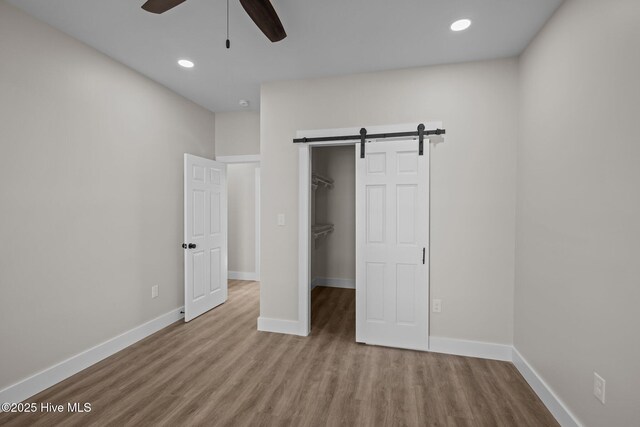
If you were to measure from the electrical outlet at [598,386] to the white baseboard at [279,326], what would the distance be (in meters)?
2.37

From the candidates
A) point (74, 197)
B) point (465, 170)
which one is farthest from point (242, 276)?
point (465, 170)

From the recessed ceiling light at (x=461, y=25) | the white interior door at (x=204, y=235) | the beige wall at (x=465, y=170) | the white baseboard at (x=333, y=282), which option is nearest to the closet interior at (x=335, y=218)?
the white baseboard at (x=333, y=282)

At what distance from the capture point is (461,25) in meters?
2.27

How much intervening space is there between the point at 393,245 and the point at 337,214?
249 centimetres

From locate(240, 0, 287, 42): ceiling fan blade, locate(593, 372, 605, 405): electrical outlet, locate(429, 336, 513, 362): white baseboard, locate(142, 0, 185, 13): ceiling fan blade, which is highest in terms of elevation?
locate(142, 0, 185, 13): ceiling fan blade

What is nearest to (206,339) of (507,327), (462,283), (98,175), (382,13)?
(98,175)

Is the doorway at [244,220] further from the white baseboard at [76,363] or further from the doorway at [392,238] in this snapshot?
the doorway at [392,238]

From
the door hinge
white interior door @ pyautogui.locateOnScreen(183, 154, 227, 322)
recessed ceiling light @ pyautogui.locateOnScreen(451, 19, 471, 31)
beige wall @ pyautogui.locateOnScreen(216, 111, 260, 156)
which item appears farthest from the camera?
beige wall @ pyautogui.locateOnScreen(216, 111, 260, 156)

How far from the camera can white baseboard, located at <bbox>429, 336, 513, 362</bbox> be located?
274 centimetres

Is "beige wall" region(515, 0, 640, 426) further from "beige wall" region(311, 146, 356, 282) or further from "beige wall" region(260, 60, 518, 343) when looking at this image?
"beige wall" region(311, 146, 356, 282)

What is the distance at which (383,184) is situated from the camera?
2996mm

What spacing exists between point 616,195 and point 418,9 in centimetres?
169

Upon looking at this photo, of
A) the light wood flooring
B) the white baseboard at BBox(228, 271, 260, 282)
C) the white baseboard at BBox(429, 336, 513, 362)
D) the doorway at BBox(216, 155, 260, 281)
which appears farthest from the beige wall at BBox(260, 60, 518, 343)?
the white baseboard at BBox(228, 271, 260, 282)

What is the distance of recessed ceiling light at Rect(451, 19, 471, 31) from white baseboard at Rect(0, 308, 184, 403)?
13.3ft
